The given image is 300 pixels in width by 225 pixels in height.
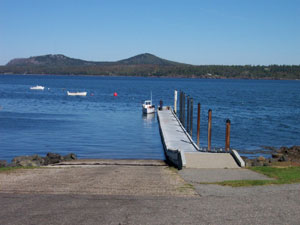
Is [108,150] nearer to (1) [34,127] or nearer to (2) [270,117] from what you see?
(1) [34,127]

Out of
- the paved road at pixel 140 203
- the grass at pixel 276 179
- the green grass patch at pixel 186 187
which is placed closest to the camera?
the paved road at pixel 140 203

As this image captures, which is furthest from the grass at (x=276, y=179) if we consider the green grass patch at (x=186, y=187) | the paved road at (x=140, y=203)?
the green grass patch at (x=186, y=187)

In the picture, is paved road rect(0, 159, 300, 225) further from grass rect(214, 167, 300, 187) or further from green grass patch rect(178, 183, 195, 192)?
grass rect(214, 167, 300, 187)

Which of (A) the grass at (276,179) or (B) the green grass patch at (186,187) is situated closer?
(B) the green grass patch at (186,187)

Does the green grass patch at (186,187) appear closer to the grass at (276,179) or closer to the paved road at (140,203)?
the paved road at (140,203)

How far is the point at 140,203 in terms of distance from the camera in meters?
9.88

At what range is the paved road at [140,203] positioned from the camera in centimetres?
863

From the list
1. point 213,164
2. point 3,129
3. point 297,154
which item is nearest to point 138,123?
point 3,129

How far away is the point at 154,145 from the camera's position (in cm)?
3178

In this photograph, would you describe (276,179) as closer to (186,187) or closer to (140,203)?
(186,187)

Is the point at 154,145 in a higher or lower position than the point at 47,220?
lower

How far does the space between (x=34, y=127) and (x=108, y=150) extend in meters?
14.5

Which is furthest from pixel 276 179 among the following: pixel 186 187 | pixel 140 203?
pixel 140 203

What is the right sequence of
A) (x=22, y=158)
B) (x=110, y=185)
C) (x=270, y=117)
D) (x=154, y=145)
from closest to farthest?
(x=110, y=185)
(x=22, y=158)
(x=154, y=145)
(x=270, y=117)
